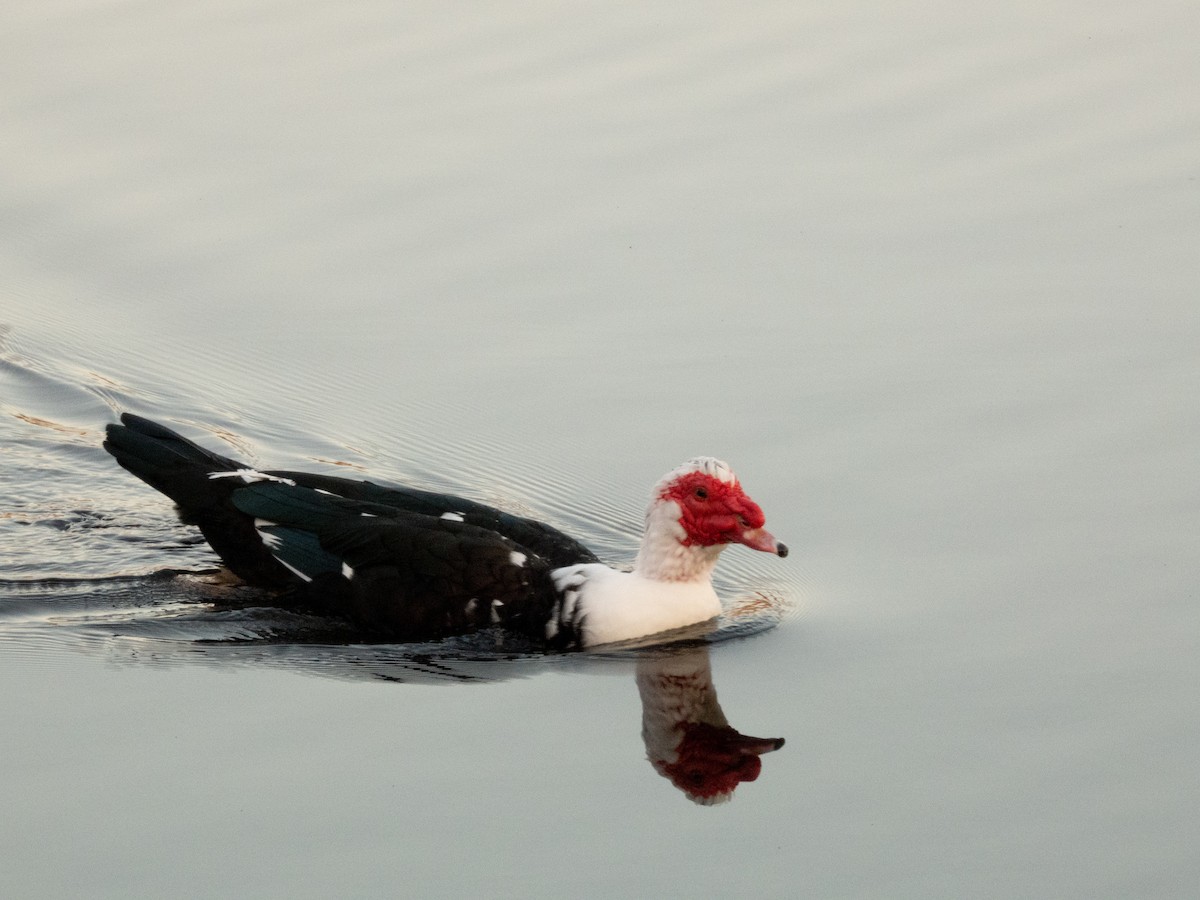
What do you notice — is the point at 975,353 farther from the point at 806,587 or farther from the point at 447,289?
the point at 447,289

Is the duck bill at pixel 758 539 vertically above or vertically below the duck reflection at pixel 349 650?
above

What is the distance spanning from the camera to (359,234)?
41.9 feet

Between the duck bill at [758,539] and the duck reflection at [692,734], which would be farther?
the duck bill at [758,539]

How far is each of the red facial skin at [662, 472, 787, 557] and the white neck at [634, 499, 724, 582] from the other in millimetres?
92

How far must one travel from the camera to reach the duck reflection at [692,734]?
25.7 feet

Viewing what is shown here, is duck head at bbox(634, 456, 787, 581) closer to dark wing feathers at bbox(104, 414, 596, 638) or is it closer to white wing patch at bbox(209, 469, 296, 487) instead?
dark wing feathers at bbox(104, 414, 596, 638)

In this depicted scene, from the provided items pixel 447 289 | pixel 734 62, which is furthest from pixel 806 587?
pixel 734 62

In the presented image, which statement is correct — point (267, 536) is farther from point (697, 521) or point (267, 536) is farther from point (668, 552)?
point (697, 521)

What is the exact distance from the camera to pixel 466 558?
9.20m

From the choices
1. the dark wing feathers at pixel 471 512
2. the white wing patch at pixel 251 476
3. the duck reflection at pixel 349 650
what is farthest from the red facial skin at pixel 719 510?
the white wing patch at pixel 251 476

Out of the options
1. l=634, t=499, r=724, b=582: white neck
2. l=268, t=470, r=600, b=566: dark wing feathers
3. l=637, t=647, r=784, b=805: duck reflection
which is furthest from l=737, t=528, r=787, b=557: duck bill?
l=268, t=470, r=600, b=566: dark wing feathers

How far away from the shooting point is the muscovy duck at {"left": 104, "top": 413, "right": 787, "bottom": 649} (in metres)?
9.12

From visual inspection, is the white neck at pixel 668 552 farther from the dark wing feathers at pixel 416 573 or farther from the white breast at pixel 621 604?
the dark wing feathers at pixel 416 573

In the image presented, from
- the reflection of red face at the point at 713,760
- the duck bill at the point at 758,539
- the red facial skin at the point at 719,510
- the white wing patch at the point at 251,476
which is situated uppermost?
the white wing patch at the point at 251,476
